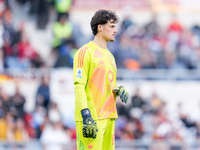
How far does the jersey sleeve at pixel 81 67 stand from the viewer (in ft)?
23.5

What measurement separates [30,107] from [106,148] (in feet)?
26.7

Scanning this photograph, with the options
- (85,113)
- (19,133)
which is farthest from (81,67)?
(19,133)

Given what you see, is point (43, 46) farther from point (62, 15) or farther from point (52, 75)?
point (52, 75)

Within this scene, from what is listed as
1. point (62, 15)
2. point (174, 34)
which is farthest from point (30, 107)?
point (174, 34)

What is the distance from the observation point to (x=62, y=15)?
17.8m

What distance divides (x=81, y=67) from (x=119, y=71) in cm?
875

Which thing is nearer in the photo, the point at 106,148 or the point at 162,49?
the point at 106,148

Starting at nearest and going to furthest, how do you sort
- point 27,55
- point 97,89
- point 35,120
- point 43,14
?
point 97,89 < point 35,120 < point 27,55 < point 43,14

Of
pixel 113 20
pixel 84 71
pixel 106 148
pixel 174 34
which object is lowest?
pixel 106 148

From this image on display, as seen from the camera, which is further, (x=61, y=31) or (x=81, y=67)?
(x=61, y=31)

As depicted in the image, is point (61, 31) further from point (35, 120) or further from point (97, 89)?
point (97, 89)

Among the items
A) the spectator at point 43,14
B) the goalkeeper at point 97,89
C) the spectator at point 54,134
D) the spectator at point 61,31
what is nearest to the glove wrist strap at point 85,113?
the goalkeeper at point 97,89

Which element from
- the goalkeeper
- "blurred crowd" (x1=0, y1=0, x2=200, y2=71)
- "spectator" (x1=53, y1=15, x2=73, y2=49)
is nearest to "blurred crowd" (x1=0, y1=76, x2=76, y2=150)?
"blurred crowd" (x1=0, y1=0, x2=200, y2=71)

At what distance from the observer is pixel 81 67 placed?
7.21 m
